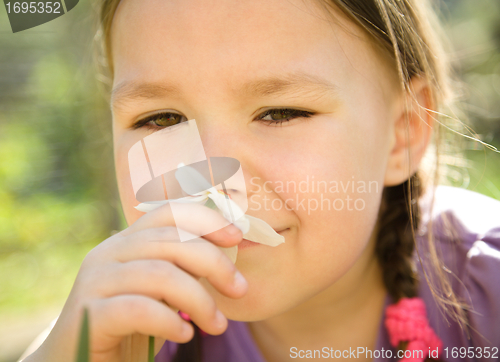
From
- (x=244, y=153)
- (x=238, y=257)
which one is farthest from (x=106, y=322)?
(x=244, y=153)

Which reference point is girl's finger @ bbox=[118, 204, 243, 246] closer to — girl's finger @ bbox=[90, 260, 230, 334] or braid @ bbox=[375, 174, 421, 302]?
girl's finger @ bbox=[90, 260, 230, 334]

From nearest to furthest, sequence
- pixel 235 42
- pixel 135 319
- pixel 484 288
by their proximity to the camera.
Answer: pixel 135 319 < pixel 235 42 < pixel 484 288

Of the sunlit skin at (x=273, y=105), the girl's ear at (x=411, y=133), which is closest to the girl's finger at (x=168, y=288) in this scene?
the sunlit skin at (x=273, y=105)

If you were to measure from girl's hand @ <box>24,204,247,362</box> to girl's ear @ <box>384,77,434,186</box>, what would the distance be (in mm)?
689

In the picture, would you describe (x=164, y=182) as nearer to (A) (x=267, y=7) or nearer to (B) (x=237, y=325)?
(A) (x=267, y=7)

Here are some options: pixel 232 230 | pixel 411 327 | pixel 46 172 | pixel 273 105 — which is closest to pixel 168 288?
pixel 232 230

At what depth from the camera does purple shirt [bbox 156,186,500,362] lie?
3.81 ft

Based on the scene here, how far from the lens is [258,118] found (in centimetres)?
94

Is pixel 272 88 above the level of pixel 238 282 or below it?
above

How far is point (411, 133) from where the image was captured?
1.20m

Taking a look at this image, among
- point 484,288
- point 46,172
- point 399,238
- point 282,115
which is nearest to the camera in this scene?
point 282,115

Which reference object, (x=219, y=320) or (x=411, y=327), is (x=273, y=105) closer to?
(x=219, y=320)

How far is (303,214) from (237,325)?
2.11 ft

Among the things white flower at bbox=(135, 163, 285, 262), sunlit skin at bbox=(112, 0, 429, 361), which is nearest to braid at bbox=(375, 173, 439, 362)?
sunlit skin at bbox=(112, 0, 429, 361)
